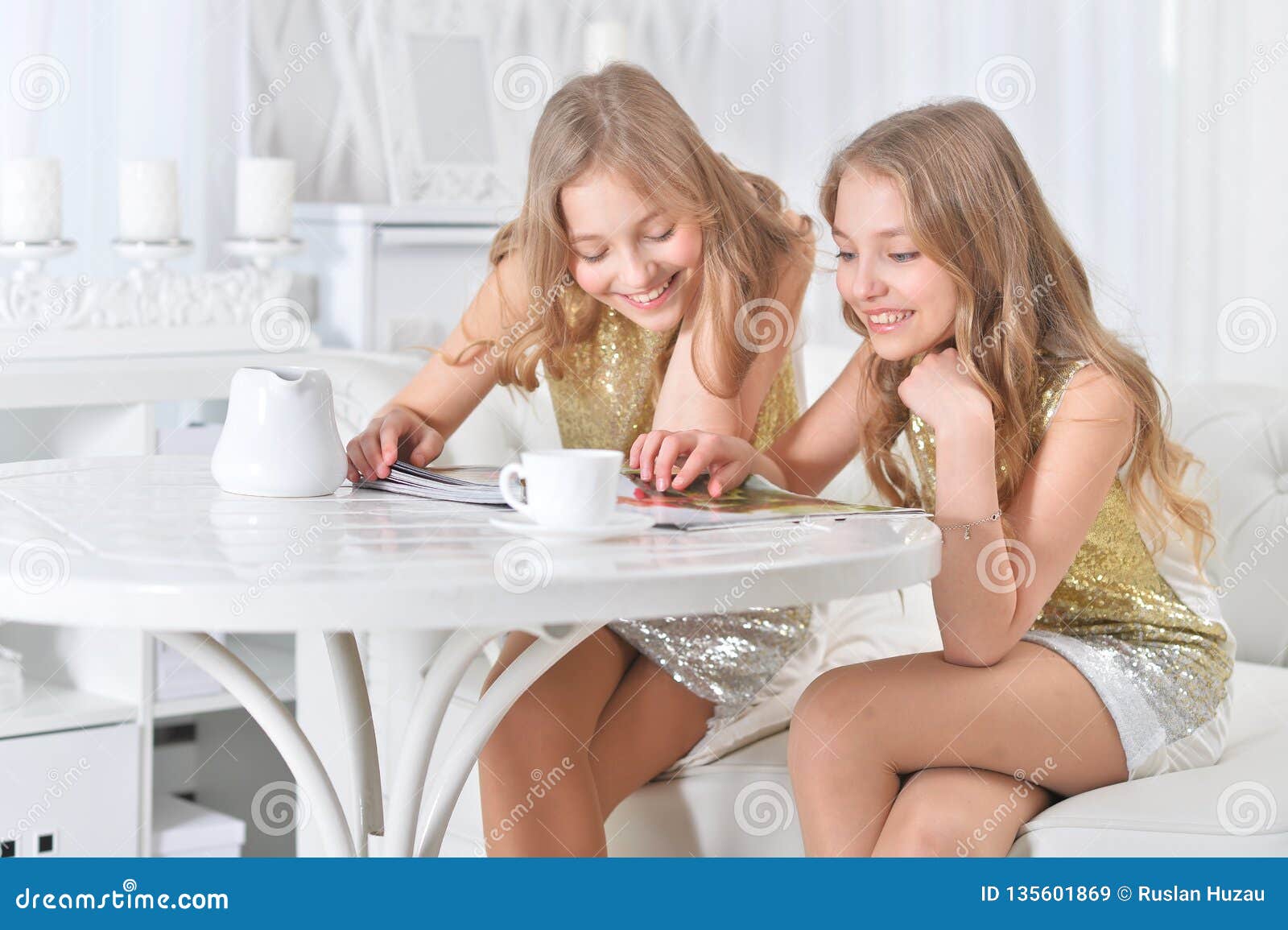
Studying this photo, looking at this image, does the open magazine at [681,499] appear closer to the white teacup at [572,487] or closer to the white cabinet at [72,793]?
the white teacup at [572,487]

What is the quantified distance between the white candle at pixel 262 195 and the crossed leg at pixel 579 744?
1179 mm

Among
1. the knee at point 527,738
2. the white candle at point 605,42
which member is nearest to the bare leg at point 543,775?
the knee at point 527,738

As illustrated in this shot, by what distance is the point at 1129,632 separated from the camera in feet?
4.91

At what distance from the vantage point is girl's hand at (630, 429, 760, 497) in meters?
1.32

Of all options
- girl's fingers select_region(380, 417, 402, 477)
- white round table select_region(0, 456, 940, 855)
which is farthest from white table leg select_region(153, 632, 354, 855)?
girl's fingers select_region(380, 417, 402, 477)

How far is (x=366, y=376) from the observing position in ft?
6.25

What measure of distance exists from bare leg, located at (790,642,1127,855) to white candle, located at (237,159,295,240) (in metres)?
1.48

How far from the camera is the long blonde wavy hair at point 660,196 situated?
61.6 inches

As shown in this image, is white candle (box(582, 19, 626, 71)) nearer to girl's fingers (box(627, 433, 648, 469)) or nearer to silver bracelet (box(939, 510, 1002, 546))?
girl's fingers (box(627, 433, 648, 469))

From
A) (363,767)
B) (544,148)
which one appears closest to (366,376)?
(544,148)

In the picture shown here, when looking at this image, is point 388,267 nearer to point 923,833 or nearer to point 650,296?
point 650,296

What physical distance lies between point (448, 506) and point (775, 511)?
0.28m

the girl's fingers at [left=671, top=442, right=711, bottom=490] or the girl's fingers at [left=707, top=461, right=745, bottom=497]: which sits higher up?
the girl's fingers at [left=671, top=442, right=711, bottom=490]
